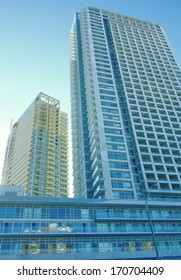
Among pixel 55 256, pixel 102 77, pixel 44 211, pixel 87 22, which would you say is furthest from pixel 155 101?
pixel 55 256

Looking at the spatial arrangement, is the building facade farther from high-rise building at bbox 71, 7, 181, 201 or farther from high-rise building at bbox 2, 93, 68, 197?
high-rise building at bbox 2, 93, 68, 197

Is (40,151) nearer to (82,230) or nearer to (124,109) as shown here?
(124,109)

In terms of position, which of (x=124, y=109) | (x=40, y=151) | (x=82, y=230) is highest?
(x=40, y=151)

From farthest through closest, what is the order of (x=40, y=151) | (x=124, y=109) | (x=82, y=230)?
(x=40, y=151) < (x=124, y=109) < (x=82, y=230)

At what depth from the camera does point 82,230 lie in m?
47.6

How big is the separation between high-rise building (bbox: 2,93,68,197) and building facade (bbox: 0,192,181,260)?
132 feet

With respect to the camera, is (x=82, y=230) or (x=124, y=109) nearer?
(x=82, y=230)

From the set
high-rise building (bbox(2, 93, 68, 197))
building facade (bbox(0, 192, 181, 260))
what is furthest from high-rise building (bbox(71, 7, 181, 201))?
high-rise building (bbox(2, 93, 68, 197))

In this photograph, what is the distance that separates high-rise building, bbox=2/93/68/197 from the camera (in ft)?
307

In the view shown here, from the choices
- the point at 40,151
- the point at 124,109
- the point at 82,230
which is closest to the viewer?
the point at 82,230

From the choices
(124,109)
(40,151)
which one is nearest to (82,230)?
(124,109)

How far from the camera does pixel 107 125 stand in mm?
71375

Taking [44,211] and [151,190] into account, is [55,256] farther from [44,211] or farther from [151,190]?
[151,190]

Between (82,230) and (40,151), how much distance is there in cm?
5763
